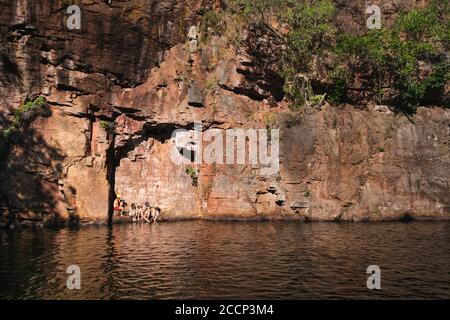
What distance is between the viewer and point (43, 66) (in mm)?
33719

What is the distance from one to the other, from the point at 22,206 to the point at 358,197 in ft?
96.9

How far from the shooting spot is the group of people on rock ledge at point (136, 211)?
35.6 m

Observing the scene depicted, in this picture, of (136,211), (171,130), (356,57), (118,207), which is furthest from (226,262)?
(356,57)

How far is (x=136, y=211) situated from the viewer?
35.8 metres

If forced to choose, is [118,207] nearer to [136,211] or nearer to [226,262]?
[136,211]

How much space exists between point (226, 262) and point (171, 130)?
72.1 feet

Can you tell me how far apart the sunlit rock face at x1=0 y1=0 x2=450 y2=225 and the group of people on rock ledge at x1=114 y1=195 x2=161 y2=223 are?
1.04 m

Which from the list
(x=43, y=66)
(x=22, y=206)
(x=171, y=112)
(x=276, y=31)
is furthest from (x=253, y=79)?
(x=22, y=206)

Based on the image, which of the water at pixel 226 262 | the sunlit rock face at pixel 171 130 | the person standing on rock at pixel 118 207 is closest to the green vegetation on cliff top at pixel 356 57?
the sunlit rock face at pixel 171 130

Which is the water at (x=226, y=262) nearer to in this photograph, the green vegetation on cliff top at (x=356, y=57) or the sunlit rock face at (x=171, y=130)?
the sunlit rock face at (x=171, y=130)

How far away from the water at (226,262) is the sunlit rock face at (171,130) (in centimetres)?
575

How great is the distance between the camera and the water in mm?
14578

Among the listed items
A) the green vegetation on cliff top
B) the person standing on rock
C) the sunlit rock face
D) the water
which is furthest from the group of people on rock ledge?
the green vegetation on cliff top
